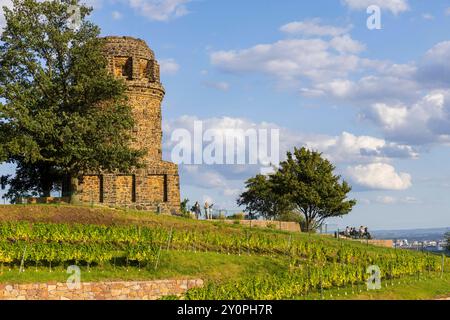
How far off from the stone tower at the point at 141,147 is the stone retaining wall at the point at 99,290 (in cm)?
2534

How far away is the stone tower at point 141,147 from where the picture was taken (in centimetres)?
5478

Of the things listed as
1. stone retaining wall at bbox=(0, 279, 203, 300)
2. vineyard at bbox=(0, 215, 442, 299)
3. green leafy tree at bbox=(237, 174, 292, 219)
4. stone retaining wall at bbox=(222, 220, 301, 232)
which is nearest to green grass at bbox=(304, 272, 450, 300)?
vineyard at bbox=(0, 215, 442, 299)

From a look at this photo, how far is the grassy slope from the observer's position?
28719 millimetres

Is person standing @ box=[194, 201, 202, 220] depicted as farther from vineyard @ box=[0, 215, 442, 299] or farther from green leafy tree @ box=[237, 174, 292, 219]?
green leafy tree @ box=[237, 174, 292, 219]

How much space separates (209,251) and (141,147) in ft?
70.6

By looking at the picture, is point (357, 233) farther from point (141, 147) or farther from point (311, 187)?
point (141, 147)

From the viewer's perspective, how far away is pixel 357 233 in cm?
6125

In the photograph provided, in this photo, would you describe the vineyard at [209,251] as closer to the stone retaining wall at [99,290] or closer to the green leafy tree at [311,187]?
the stone retaining wall at [99,290]

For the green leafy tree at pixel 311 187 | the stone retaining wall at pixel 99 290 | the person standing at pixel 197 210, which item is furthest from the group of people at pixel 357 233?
the stone retaining wall at pixel 99 290

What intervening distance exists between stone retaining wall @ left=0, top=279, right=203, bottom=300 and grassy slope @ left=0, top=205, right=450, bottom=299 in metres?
0.52
